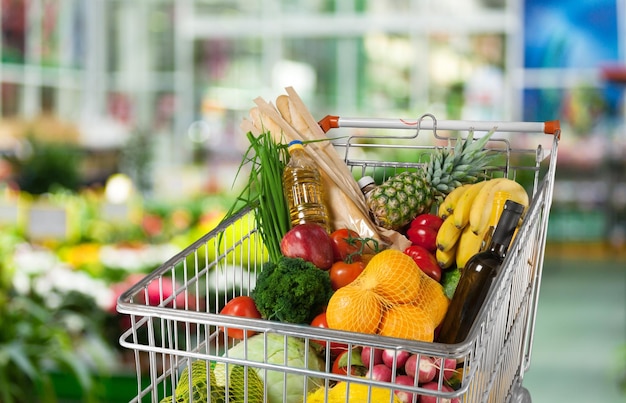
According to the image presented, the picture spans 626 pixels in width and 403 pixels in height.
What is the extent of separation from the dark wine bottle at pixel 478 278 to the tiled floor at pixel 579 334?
4.01 meters

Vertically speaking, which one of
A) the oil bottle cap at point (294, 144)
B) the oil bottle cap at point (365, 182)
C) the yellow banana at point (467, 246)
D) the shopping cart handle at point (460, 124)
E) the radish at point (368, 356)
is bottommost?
the radish at point (368, 356)

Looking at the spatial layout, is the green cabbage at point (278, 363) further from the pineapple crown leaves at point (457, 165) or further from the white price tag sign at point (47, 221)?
the white price tag sign at point (47, 221)

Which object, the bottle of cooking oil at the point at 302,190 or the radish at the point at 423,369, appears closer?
the radish at the point at 423,369

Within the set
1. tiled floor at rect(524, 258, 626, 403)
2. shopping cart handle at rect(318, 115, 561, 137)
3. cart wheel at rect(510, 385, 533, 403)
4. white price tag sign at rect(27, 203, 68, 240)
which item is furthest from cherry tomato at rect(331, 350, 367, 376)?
tiled floor at rect(524, 258, 626, 403)

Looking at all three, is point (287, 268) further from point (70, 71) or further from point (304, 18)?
point (70, 71)

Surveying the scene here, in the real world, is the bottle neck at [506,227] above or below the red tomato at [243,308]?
above

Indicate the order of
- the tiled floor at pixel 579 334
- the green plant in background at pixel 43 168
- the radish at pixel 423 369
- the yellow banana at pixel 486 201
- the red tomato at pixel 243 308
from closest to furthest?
the radish at pixel 423 369
the red tomato at pixel 243 308
the yellow banana at pixel 486 201
the tiled floor at pixel 579 334
the green plant in background at pixel 43 168

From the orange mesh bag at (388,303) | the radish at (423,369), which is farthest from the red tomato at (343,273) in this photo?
the radish at (423,369)

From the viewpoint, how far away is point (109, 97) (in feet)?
41.4

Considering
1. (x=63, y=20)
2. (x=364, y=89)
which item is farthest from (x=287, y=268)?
(x=63, y=20)

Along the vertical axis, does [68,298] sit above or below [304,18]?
below

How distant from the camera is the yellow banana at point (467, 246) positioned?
1.74 m

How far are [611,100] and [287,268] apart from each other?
10210mm

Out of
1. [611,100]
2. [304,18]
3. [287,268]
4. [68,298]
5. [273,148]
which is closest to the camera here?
[287,268]
